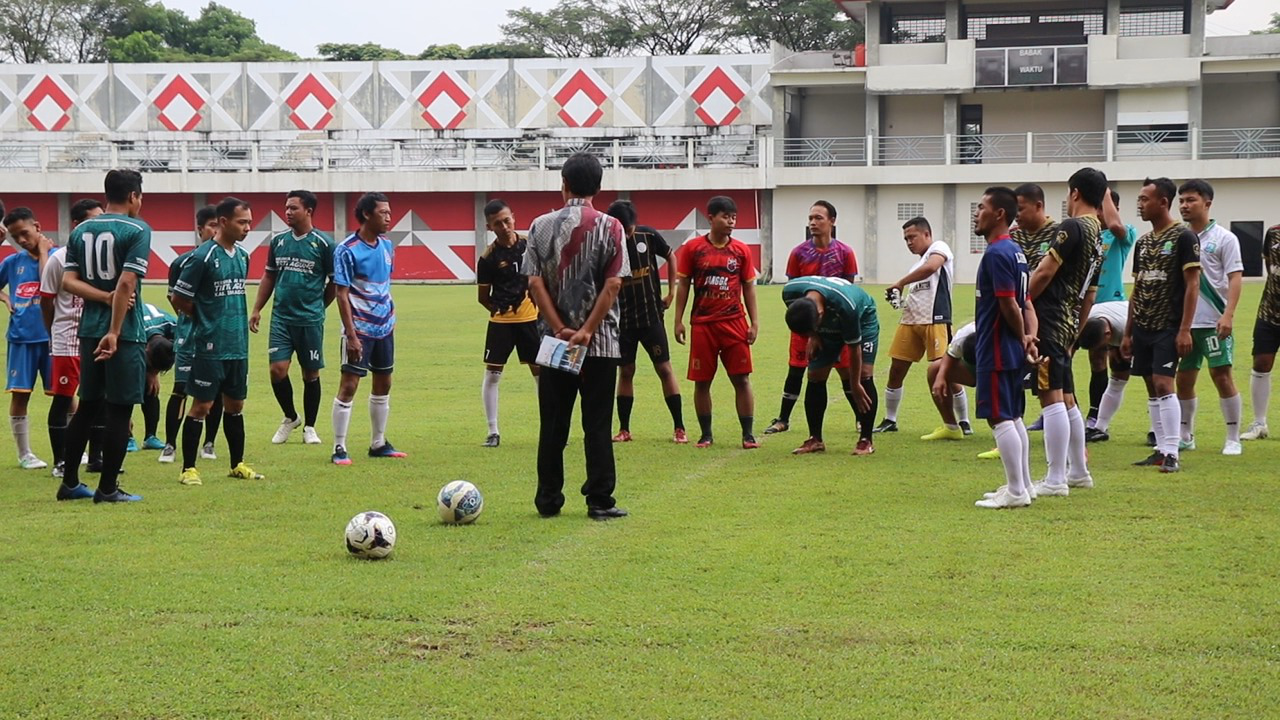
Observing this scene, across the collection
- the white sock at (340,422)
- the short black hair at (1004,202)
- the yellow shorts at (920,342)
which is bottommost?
the white sock at (340,422)

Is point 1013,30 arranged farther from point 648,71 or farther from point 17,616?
point 17,616

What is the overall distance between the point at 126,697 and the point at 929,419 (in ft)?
31.6

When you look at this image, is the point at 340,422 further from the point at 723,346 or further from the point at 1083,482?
the point at 1083,482

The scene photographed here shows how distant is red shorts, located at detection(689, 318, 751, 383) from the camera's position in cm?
1127

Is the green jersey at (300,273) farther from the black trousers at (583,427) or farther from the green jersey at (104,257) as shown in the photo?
the black trousers at (583,427)

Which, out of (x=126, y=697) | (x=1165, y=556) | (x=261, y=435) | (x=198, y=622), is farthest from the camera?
(x=261, y=435)

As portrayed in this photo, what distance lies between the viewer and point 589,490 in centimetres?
796

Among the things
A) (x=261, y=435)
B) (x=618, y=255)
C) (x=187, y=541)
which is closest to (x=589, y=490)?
(x=618, y=255)

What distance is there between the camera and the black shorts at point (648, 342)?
11172 millimetres

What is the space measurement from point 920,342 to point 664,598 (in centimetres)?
679

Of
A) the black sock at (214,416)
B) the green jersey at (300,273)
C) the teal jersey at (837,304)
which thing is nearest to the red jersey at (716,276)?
the teal jersey at (837,304)

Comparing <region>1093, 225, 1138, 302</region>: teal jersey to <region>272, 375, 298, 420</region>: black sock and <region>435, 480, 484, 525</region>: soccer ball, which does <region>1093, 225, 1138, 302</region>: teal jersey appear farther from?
<region>272, 375, 298, 420</region>: black sock

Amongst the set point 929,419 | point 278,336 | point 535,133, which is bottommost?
point 929,419

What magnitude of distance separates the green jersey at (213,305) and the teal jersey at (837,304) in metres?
3.91
